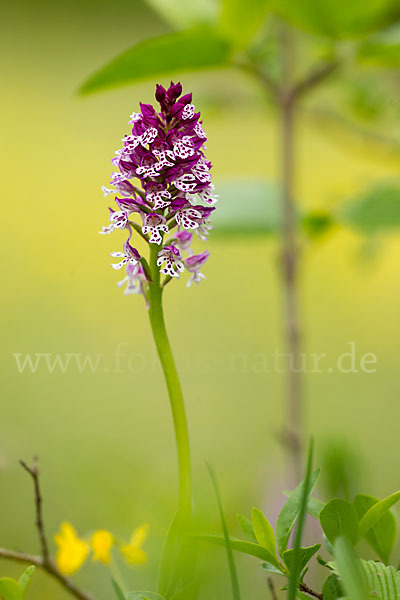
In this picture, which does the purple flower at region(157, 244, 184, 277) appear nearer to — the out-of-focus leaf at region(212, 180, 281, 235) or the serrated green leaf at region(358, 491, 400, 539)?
the serrated green leaf at region(358, 491, 400, 539)

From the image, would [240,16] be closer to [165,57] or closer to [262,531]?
[165,57]

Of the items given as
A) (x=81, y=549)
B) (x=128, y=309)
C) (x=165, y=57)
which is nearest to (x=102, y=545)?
(x=81, y=549)

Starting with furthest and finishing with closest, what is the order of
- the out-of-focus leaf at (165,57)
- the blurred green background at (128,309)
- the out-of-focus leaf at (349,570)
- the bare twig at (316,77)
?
the blurred green background at (128,309) → the bare twig at (316,77) → the out-of-focus leaf at (165,57) → the out-of-focus leaf at (349,570)

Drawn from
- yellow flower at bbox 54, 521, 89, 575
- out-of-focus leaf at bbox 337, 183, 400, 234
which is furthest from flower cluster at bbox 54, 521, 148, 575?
out-of-focus leaf at bbox 337, 183, 400, 234

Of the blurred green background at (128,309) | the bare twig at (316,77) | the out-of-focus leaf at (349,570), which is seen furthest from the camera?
the blurred green background at (128,309)

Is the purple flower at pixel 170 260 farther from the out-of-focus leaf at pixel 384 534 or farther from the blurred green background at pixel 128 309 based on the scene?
the blurred green background at pixel 128 309

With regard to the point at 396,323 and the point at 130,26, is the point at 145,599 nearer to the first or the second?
the point at 396,323

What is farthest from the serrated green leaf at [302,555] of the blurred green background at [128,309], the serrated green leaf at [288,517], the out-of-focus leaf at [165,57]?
the blurred green background at [128,309]

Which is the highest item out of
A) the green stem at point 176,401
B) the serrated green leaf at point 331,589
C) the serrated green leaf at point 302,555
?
the green stem at point 176,401
